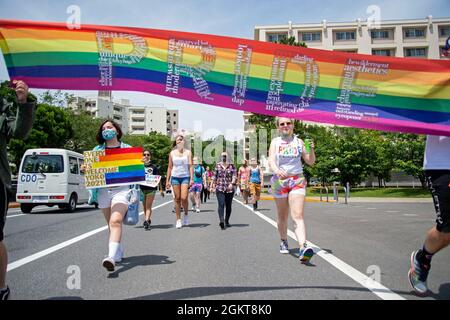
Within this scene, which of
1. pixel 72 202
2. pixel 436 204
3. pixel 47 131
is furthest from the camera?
pixel 47 131

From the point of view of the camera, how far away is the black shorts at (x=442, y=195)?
334 cm

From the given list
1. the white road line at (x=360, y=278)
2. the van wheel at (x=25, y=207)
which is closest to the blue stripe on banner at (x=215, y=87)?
the white road line at (x=360, y=278)

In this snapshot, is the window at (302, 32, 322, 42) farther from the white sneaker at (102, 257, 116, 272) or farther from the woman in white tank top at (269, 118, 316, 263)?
the white sneaker at (102, 257, 116, 272)

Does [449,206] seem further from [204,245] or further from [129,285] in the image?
[204,245]

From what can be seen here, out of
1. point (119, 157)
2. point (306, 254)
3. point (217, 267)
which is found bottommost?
point (217, 267)

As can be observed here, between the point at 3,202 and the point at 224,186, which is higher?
the point at 3,202

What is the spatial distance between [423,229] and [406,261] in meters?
4.24

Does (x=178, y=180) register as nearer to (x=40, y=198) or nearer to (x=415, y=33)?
(x=40, y=198)

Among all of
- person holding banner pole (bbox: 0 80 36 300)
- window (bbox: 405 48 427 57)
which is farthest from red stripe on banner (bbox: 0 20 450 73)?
window (bbox: 405 48 427 57)

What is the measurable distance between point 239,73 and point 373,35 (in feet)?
238

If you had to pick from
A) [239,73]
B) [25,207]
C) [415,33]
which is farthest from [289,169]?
[415,33]

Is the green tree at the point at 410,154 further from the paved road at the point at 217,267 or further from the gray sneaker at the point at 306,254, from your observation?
the gray sneaker at the point at 306,254

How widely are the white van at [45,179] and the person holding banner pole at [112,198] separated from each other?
10921 mm

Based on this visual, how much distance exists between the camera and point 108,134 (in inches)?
186
